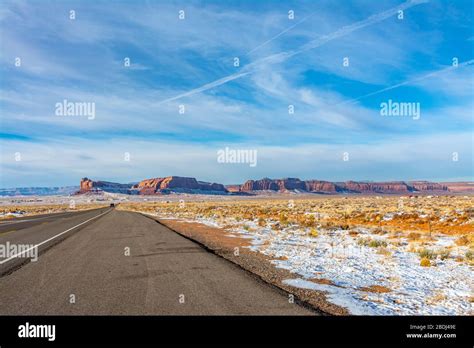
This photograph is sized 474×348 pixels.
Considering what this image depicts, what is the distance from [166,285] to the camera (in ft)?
25.9

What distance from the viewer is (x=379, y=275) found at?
9.85 m

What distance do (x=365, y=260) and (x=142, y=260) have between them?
729 cm

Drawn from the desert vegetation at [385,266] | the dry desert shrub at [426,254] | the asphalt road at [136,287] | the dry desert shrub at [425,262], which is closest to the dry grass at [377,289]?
the desert vegetation at [385,266]

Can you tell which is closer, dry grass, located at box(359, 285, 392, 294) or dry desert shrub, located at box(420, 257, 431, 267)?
dry grass, located at box(359, 285, 392, 294)

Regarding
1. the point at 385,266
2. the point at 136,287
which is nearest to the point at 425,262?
the point at 385,266

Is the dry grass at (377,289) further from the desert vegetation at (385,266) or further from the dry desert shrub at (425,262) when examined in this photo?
the dry desert shrub at (425,262)

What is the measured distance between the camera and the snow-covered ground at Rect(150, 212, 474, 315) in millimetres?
6934

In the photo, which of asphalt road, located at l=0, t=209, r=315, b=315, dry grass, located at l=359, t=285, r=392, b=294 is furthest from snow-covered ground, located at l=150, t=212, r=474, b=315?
asphalt road, located at l=0, t=209, r=315, b=315

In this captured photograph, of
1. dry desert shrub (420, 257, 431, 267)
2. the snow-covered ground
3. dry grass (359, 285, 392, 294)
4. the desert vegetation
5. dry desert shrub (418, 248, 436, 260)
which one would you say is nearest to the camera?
the snow-covered ground

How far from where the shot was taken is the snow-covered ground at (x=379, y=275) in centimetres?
693

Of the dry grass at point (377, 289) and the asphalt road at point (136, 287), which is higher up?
the asphalt road at point (136, 287)

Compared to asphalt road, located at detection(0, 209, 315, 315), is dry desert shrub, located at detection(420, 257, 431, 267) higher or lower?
lower

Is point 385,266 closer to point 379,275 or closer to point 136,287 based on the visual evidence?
point 379,275

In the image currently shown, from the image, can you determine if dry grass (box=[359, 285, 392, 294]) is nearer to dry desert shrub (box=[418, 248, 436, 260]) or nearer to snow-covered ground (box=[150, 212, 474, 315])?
snow-covered ground (box=[150, 212, 474, 315])
